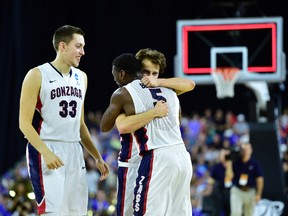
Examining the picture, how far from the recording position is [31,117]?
22.3 ft

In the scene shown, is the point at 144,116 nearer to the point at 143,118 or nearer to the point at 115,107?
the point at 143,118

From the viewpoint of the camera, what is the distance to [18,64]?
21.2 metres

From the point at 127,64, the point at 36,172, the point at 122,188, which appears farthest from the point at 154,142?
the point at 36,172

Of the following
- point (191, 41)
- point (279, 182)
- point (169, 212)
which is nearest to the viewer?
point (169, 212)

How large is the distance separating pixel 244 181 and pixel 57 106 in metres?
8.14

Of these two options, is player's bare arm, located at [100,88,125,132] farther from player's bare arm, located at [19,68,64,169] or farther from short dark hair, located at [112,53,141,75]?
player's bare arm, located at [19,68,64,169]

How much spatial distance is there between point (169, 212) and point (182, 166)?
42 cm

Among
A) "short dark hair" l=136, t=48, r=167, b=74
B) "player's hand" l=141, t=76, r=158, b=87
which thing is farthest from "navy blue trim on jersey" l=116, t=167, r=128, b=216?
"short dark hair" l=136, t=48, r=167, b=74

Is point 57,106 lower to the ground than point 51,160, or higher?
higher

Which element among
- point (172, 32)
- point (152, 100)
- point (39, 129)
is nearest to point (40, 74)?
point (39, 129)

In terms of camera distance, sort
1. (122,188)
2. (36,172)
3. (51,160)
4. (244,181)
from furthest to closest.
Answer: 1. (244,181)
2. (122,188)
3. (36,172)
4. (51,160)

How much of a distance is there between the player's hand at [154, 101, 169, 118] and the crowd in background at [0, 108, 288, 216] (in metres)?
7.02

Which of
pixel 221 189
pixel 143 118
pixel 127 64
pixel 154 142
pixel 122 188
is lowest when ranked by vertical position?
pixel 221 189

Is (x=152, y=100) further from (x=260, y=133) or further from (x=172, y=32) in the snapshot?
(x=172, y=32)
